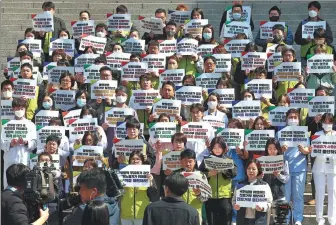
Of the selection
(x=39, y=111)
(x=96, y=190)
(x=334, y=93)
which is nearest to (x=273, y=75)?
(x=334, y=93)

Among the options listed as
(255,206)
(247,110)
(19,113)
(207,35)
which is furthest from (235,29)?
(255,206)

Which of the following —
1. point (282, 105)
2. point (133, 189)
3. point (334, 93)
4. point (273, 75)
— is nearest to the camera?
point (133, 189)

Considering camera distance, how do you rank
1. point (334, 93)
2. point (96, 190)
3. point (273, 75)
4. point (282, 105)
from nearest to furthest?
point (96, 190) → point (282, 105) → point (273, 75) → point (334, 93)

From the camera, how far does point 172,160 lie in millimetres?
17750

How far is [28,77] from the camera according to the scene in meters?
20.5

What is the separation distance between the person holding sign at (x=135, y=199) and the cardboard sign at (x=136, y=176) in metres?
0.13

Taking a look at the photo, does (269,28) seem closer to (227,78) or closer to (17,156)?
(227,78)

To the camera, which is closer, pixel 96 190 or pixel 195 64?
pixel 96 190

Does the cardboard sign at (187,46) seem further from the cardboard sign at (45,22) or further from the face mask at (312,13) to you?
the cardboard sign at (45,22)

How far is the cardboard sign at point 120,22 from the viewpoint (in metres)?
22.3

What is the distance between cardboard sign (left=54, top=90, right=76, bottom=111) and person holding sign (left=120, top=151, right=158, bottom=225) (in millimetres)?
2845

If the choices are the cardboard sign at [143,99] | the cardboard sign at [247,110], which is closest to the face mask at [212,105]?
the cardboard sign at [247,110]

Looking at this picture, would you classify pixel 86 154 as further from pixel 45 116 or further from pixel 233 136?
pixel 233 136

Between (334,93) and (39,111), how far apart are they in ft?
18.4
